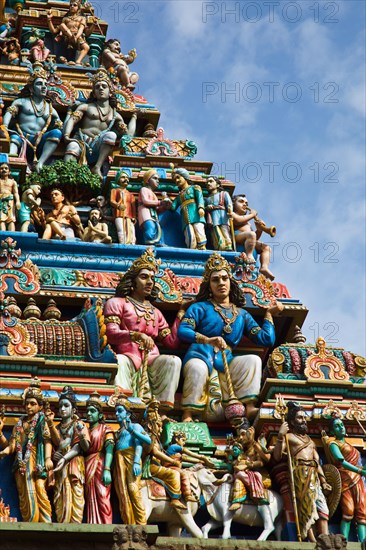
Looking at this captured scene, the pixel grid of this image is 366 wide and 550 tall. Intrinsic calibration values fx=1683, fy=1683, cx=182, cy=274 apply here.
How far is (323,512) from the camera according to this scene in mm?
24109

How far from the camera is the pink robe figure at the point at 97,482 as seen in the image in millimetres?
23406

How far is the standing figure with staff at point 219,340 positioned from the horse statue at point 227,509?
168 cm

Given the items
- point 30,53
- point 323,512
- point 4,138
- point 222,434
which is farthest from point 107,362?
point 30,53

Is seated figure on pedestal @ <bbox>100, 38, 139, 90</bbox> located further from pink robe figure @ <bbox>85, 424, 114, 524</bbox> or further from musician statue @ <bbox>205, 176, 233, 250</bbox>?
pink robe figure @ <bbox>85, 424, 114, 524</bbox>

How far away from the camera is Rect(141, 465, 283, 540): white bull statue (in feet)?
77.9

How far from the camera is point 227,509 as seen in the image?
24.0 m

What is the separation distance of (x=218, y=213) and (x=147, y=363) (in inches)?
192

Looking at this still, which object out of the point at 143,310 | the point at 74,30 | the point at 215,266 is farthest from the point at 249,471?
the point at 74,30

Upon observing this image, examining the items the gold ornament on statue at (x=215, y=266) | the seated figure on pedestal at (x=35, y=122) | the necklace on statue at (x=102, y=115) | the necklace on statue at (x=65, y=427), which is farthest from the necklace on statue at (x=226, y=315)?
the necklace on statue at (x=102, y=115)

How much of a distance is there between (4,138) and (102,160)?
2004mm

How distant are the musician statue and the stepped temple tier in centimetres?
4

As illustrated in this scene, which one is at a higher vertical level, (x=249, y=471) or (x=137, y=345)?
(x=137, y=345)

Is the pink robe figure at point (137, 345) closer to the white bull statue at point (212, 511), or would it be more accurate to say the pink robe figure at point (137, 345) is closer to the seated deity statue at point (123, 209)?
the white bull statue at point (212, 511)

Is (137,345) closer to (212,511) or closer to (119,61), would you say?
(212,511)
